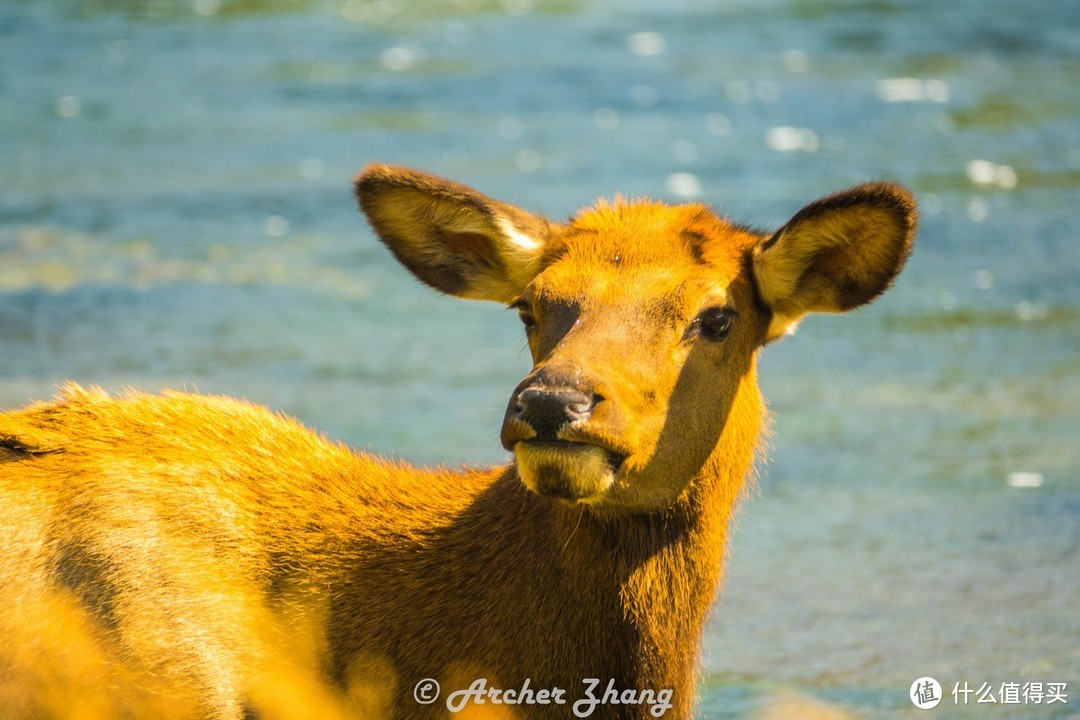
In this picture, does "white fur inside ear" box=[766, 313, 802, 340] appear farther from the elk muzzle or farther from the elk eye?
the elk muzzle

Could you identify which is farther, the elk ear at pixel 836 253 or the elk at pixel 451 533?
the elk ear at pixel 836 253

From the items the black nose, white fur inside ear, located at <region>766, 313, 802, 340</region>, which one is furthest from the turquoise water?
the black nose

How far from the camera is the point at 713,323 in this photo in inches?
195

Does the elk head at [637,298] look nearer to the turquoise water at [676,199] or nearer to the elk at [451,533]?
the elk at [451,533]

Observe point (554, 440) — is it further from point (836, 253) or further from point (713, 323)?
point (836, 253)

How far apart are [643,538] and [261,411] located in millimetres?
1462

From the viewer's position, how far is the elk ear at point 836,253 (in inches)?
198

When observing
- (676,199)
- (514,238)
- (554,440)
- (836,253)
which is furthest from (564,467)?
(676,199)

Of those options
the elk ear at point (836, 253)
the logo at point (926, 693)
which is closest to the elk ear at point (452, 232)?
the elk ear at point (836, 253)

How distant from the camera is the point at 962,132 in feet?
53.1

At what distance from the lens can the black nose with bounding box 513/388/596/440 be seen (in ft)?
13.9

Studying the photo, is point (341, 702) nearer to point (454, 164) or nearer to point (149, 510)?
point (149, 510)

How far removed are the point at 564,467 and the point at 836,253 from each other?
145 centimetres

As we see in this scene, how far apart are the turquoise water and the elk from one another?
5.56 feet
